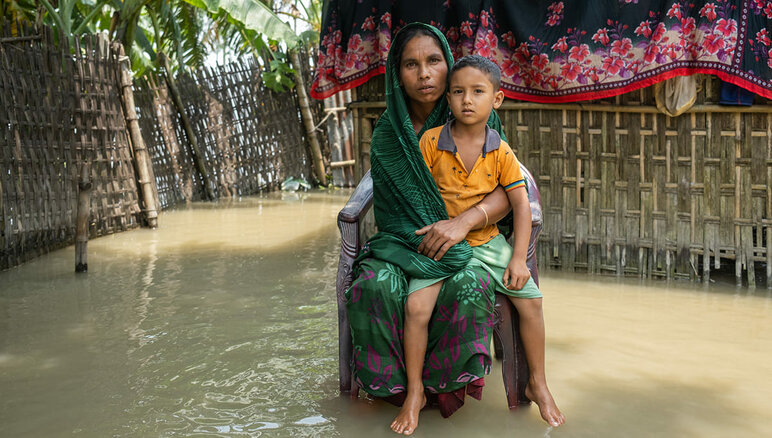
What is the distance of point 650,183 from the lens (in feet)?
16.0

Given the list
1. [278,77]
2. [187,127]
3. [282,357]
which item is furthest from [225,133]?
[282,357]

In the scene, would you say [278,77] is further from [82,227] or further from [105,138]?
[82,227]

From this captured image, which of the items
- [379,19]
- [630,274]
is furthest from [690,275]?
[379,19]

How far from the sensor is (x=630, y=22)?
15.5 ft

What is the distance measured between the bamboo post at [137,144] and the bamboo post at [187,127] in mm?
1851

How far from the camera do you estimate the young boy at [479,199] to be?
2549mm

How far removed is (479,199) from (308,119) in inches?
343

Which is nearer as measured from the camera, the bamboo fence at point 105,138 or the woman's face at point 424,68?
the woman's face at point 424,68

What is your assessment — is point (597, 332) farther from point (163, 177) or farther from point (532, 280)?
point (163, 177)

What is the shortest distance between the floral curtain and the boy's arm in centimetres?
241

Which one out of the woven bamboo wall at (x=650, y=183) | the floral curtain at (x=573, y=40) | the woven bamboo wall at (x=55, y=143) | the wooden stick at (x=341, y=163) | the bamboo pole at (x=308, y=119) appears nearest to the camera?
the floral curtain at (x=573, y=40)

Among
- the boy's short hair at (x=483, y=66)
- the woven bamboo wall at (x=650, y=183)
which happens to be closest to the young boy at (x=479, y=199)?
the boy's short hair at (x=483, y=66)

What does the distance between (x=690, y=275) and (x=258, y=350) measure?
3106mm

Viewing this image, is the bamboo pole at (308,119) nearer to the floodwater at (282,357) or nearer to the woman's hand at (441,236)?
the floodwater at (282,357)
